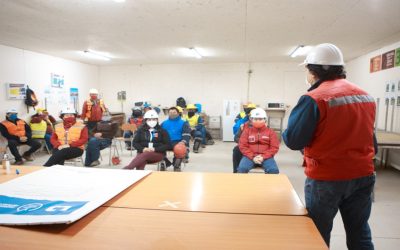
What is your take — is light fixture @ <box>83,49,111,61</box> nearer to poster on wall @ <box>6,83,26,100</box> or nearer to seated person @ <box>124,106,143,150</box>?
poster on wall @ <box>6,83,26,100</box>

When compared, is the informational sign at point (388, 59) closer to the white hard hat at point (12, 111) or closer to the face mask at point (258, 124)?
the face mask at point (258, 124)

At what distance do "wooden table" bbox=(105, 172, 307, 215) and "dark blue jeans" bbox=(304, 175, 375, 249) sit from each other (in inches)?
5.6

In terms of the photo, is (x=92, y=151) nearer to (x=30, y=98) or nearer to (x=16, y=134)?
(x=16, y=134)

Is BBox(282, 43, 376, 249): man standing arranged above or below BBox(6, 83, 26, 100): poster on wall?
below

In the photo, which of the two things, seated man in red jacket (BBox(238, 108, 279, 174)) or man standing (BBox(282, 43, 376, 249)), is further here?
seated man in red jacket (BBox(238, 108, 279, 174))

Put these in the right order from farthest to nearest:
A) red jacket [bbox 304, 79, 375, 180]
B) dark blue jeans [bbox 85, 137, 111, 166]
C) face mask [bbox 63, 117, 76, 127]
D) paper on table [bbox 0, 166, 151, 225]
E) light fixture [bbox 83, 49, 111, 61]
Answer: light fixture [bbox 83, 49, 111, 61] < dark blue jeans [bbox 85, 137, 111, 166] < face mask [bbox 63, 117, 76, 127] < red jacket [bbox 304, 79, 375, 180] < paper on table [bbox 0, 166, 151, 225]

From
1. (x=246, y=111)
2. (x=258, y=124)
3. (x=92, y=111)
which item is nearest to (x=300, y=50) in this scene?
(x=246, y=111)

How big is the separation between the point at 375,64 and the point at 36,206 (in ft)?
24.3

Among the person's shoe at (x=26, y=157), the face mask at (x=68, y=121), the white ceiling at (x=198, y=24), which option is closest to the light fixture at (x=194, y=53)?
the white ceiling at (x=198, y=24)

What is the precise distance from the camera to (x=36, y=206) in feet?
3.77

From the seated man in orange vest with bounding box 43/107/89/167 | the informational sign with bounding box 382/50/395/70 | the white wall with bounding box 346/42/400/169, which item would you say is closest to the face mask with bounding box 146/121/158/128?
the seated man in orange vest with bounding box 43/107/89/167

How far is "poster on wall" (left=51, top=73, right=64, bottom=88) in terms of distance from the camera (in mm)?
7461

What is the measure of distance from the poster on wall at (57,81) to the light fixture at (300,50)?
6660mm

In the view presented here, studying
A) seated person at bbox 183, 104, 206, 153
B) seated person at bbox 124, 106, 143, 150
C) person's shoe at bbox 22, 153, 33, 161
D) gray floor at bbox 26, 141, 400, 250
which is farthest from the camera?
seated person at bbox 183, 104, 206, 153
